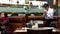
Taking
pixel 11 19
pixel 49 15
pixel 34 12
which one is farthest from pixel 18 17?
pixel 49 15

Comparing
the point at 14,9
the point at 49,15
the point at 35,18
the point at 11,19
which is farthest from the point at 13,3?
the point at 49,15

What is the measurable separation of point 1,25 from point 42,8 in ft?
5.75

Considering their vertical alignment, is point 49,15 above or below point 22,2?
below

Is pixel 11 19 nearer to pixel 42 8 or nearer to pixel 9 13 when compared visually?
pixel 9 13

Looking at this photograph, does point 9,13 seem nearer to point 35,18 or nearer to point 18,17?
point 18,17

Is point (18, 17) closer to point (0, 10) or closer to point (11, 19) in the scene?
point (11, 19)

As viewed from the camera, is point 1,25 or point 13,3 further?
point 13,3

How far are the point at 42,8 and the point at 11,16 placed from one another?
1.22 meters

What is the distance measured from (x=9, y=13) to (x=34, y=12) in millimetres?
957

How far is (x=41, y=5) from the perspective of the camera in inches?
248

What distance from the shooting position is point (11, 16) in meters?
6.22

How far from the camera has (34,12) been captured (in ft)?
20.8

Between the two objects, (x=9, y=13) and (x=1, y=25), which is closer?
(x=1, y=25)

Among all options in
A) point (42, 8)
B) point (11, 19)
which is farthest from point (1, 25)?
point (42, 8)
